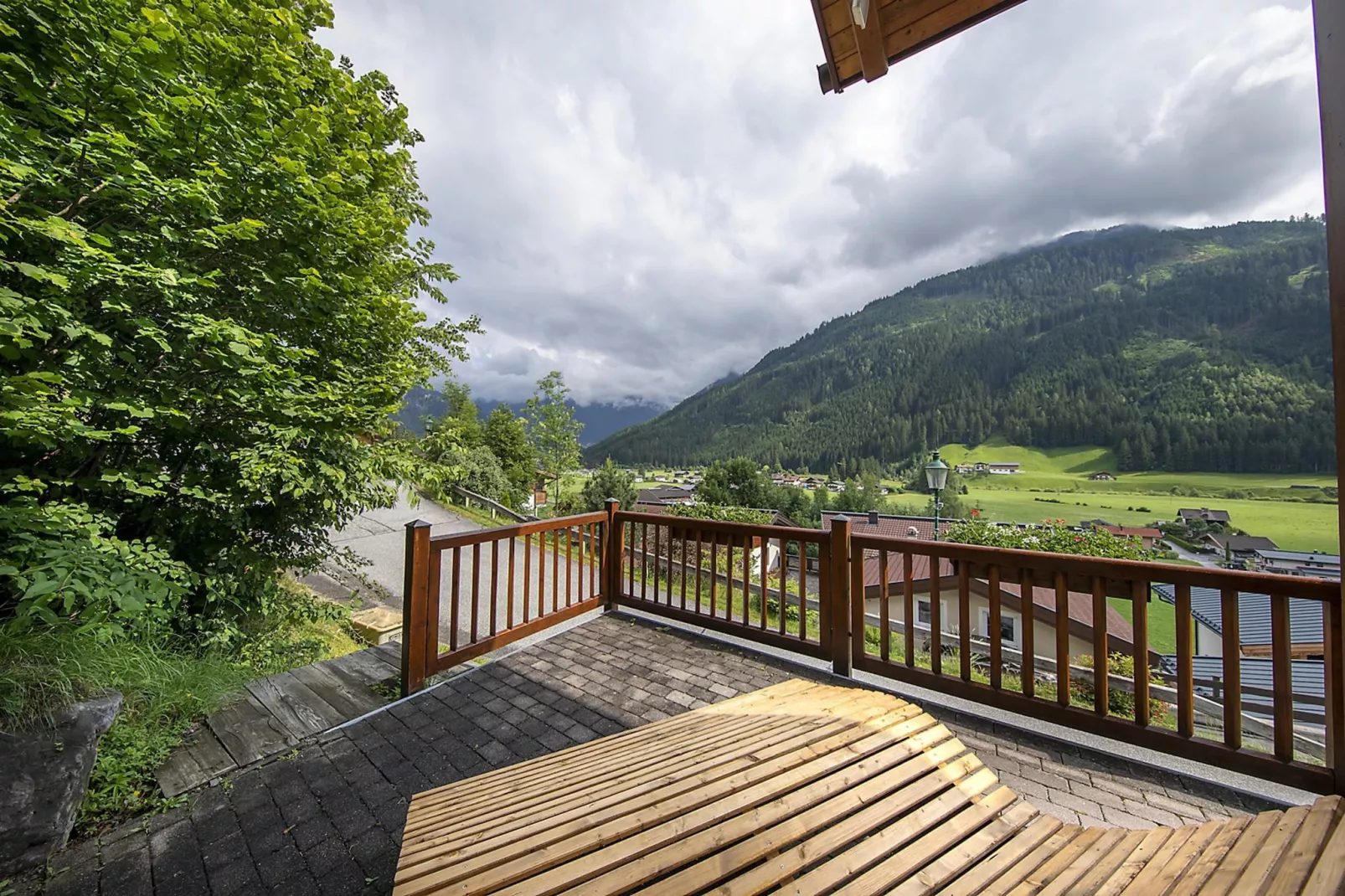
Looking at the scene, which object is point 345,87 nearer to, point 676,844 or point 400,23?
point 400,23

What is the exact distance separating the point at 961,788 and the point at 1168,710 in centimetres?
537

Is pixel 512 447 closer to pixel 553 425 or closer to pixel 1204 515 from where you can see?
pixel 553 425

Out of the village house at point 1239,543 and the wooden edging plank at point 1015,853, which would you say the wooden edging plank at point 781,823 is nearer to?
the wooden edging plank at point 1015,853

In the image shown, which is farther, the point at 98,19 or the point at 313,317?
the point at 313,317

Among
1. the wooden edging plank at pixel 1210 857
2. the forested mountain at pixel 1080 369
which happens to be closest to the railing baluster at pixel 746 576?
the wooden edging plank at pixel 1210 857

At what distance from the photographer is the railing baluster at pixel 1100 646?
2297mm

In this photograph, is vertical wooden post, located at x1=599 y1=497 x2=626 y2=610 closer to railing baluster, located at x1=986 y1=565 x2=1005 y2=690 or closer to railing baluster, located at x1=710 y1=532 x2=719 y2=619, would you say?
railing baluster, located at x1=710 y1=532 x2=719 y2=619

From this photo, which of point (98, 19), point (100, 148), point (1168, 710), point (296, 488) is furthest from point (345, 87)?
point (1168, 710)

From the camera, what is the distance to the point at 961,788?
131cm

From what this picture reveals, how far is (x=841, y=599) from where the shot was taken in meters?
3.07

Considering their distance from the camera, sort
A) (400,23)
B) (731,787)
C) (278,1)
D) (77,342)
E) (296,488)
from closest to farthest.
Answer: (731,787)
(77,342)
(296,488)
(278,1)
(400,23)

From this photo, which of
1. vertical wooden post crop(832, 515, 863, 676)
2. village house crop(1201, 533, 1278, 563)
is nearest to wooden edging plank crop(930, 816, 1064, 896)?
vertical wooden post crop(832, 515, 863, 676)

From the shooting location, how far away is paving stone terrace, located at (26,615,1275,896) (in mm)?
1686

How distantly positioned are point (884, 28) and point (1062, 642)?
9.78 feet
